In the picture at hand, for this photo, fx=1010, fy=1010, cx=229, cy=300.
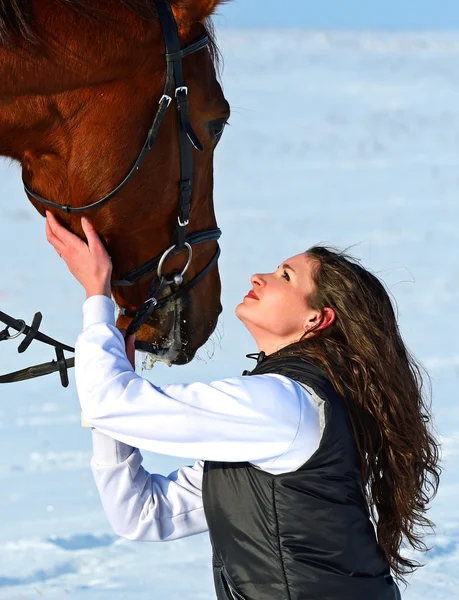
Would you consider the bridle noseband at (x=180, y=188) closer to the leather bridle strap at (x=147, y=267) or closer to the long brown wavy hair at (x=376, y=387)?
the leather bridle strap at (x=147, y=267)

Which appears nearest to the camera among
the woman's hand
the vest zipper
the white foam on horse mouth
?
the vest zipper

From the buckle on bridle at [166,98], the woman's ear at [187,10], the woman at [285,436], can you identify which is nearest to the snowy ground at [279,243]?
the buckle on bridle at [166,98]

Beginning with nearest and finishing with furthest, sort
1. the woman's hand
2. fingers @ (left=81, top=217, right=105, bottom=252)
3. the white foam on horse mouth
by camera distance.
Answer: the woman's hand → fingers @ (left=81, top=217, right=105, bottom=252) → the white foam on horse mouth

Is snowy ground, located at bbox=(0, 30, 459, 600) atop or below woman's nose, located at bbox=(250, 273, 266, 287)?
below

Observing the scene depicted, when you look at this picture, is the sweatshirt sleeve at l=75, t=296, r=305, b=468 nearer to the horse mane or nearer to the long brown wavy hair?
the long brown wavy hair

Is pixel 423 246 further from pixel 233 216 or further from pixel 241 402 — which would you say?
pixel 241 402

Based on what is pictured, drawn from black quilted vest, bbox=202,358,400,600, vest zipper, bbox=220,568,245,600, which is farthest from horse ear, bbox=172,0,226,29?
vest zipper, bbox=220,568,245,600

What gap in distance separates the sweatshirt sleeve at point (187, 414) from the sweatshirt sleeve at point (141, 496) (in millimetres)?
303

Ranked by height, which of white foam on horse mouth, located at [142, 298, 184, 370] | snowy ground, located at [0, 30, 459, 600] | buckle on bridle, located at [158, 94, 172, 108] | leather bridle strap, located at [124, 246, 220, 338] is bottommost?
snowy ground, located at [0, 30, 459, 600]

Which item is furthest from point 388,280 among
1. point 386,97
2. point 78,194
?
point 78,194

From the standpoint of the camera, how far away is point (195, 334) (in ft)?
8.80

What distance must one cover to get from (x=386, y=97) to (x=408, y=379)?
6778mm

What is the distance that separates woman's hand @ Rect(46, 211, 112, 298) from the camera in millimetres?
2195

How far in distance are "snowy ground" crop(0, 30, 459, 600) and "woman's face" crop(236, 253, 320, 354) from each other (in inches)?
25.2
